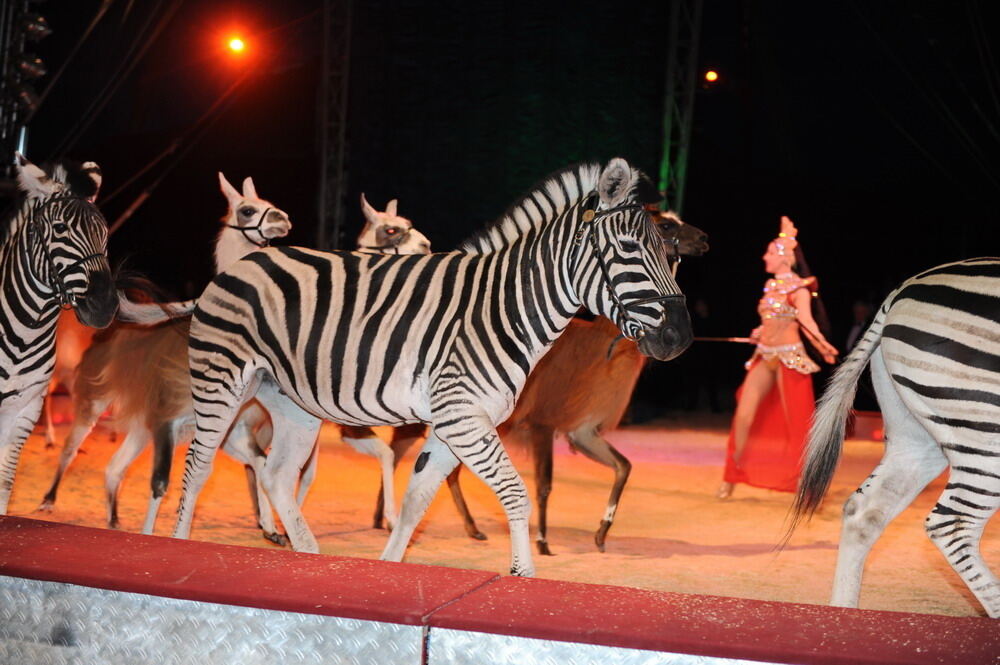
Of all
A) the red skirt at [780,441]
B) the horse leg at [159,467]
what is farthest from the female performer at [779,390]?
the horse leg at [159,467]

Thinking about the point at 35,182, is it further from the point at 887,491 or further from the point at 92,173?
the point at 887,491

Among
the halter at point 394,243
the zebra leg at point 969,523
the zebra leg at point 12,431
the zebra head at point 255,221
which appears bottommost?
the zebra leg at point 12,431

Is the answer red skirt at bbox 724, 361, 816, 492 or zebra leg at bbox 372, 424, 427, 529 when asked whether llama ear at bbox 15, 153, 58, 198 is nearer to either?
zebra leg at bbox 372, 424, 427, 529

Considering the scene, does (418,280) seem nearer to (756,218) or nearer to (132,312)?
(132,312)

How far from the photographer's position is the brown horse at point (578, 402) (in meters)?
6.09

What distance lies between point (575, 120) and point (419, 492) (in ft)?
27.4

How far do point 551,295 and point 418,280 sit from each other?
72 cm

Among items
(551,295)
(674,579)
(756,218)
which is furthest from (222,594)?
(756,218)

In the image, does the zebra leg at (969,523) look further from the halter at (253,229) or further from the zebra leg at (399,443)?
the halter at (253,229)

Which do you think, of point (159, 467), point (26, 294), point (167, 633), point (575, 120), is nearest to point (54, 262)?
point (26, 294)

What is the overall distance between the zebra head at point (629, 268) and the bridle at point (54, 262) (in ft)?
8.18

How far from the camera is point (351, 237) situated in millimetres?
12828

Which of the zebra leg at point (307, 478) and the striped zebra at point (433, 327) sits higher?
the striped zebra at point (433, 327)

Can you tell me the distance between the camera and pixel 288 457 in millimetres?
4902
